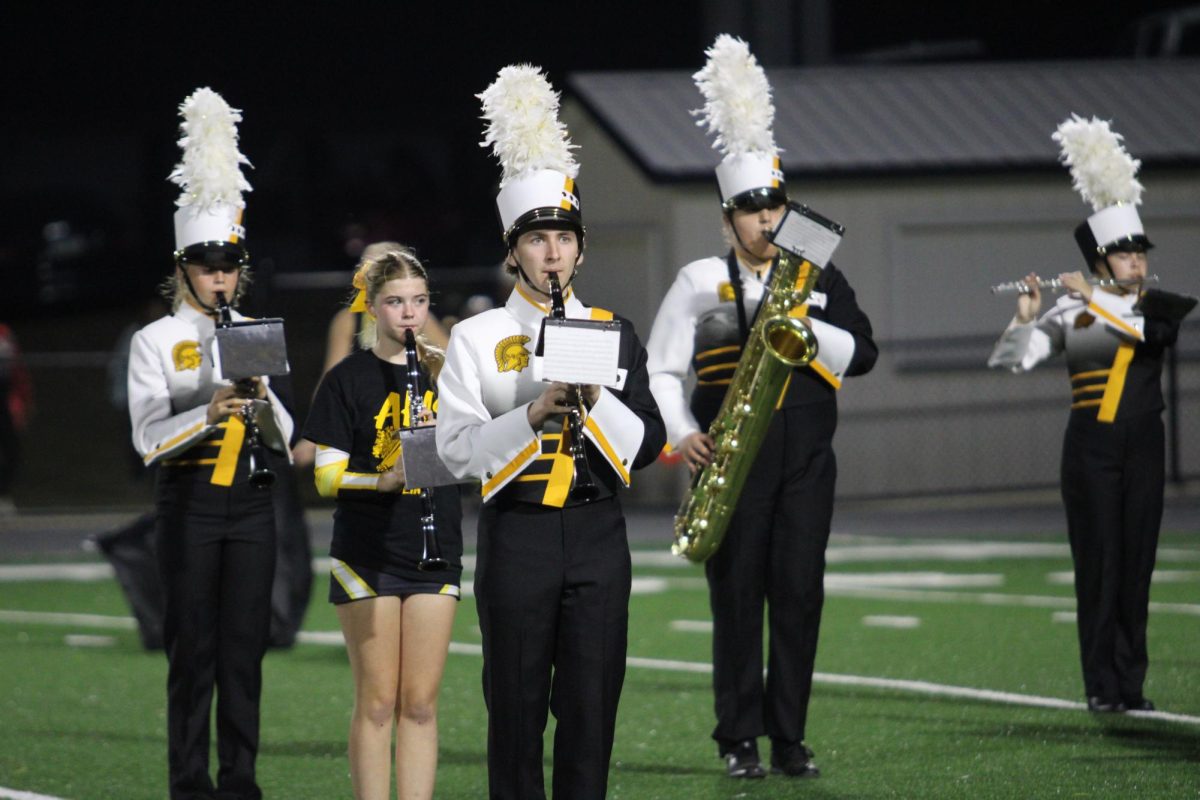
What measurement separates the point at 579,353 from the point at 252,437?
2079 millimetres

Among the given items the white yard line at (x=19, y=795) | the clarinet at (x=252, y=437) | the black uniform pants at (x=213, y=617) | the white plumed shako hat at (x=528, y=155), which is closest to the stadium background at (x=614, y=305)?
the white yard line at (x=19, y=795)

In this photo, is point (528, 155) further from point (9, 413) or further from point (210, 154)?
point (9, 413)

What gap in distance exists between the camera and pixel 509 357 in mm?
5078

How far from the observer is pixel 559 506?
4.98 m

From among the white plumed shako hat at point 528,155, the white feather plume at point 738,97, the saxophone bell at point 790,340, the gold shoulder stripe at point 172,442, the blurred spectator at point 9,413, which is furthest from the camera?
the blurred spectator at point 9,413

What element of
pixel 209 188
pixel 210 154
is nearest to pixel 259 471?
pixel 209 188

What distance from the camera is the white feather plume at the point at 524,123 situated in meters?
5.10

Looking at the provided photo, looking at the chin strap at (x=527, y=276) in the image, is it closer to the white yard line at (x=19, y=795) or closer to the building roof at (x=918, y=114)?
the white yard line at (x=19, y=795)

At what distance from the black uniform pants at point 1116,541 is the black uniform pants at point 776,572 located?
1555 millimetres

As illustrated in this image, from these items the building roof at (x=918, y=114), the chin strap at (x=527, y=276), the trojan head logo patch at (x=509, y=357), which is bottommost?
the trojan head logo patch at (x=509, y=357)

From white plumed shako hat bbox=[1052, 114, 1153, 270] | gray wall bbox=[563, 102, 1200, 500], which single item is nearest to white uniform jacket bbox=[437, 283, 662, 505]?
white plumed shako hat bbox=[1052, 114, 1153, 270]

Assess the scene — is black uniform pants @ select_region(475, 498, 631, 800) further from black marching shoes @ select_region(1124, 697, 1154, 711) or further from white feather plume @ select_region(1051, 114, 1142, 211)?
white feather plume @ select_region(1051, 114, 1142, 211)

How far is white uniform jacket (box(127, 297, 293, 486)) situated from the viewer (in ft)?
21.4

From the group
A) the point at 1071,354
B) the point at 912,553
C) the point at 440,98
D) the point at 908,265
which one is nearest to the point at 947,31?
the point at 440,98
